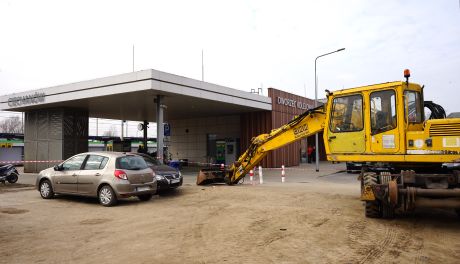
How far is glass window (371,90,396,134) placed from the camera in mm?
8156

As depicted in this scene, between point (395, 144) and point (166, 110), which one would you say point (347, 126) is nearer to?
point (395, 144)

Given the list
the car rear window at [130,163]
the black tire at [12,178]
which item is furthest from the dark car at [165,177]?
the black tire at [12,178]

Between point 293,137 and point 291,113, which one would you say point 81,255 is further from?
point 291,113

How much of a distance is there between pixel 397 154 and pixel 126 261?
6145 millimetres

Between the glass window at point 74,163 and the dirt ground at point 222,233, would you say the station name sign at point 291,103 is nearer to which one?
the dirt ground at point 222,233

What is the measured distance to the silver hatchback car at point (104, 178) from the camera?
1007cm

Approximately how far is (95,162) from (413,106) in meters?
8.74

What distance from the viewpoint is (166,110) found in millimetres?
26297

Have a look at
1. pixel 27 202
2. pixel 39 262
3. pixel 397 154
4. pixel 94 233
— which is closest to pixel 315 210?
pixel 397 154

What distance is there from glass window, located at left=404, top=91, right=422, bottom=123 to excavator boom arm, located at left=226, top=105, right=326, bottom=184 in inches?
89.7

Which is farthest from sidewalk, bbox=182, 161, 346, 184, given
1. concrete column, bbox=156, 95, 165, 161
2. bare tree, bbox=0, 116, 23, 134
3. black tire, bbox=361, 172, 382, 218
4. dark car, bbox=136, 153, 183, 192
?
bare tree, bbox=0, 116, 23, 134

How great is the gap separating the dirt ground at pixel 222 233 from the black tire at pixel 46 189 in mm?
894

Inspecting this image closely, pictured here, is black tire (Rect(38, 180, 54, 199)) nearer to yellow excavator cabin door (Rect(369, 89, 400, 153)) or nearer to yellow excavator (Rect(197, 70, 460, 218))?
yellow excavator (Rect(197, 70, 460, 218))

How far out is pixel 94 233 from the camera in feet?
22.7
